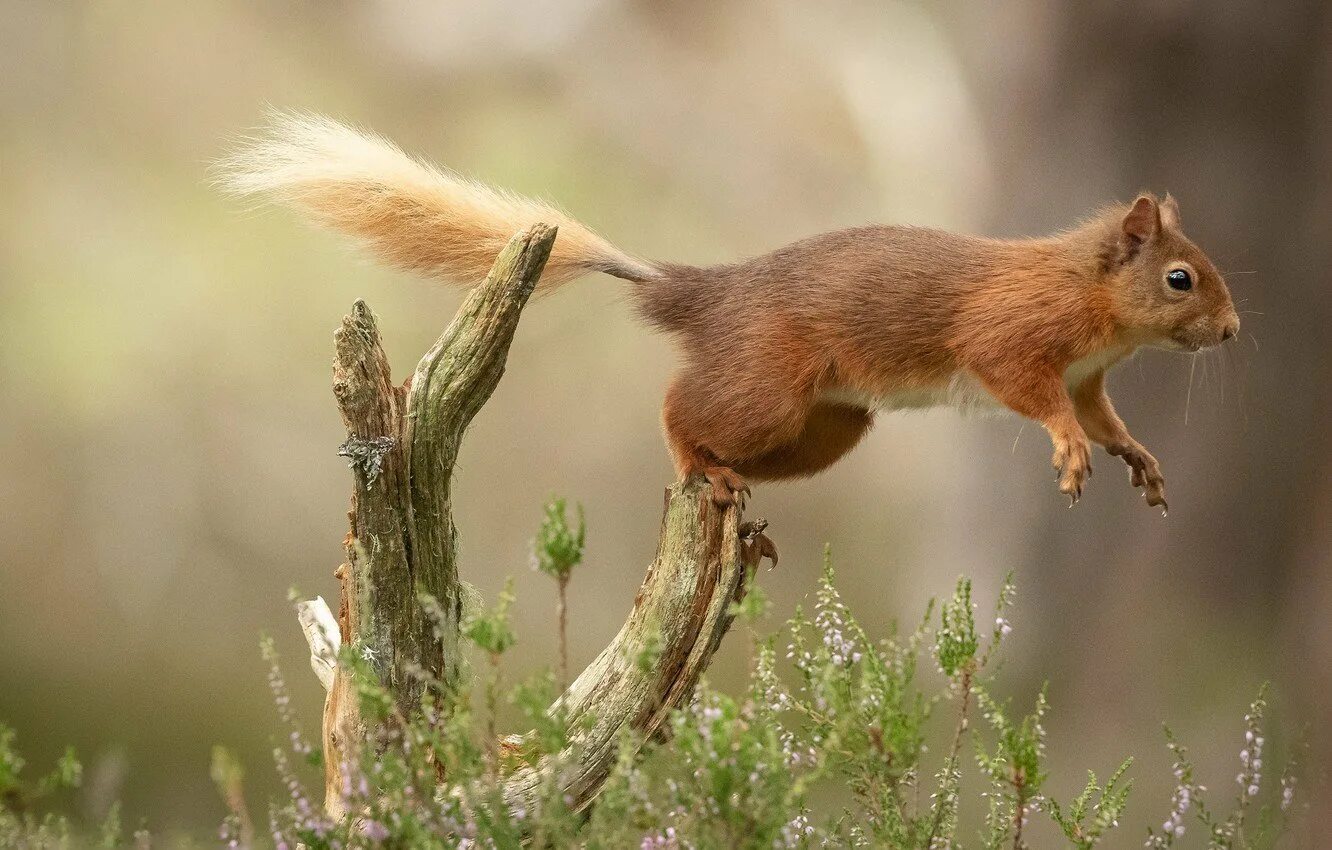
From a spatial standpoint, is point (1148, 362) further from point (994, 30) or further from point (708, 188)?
point (708, 188)

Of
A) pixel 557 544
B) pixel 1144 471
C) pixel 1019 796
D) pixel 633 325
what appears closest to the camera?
pixel 557 544

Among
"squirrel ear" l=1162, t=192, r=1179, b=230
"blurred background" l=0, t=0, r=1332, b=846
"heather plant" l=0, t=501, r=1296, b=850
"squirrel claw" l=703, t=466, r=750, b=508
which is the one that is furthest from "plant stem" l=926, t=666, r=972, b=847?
"blurred background" l=0, t=0, r=1332, b=846

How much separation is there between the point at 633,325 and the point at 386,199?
172 centimetres

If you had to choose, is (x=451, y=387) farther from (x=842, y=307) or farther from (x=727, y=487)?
(x=842, y=307)

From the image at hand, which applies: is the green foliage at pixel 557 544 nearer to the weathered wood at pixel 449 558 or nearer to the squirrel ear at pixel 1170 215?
the weathered wood at pixel 449 558

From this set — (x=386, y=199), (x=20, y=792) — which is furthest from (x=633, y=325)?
(x=20, y=792)

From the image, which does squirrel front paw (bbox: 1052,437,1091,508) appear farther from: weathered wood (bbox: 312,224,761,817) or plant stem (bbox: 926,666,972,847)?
weathered wood (bbox: 312,224,761,817)

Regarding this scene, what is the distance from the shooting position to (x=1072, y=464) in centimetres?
194

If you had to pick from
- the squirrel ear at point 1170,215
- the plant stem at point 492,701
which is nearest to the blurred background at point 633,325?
the squirrel ear at point 1170,215

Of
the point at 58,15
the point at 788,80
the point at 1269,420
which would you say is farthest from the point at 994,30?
the point at 58,15

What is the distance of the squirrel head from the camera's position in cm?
206

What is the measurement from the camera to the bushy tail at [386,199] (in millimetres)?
2152

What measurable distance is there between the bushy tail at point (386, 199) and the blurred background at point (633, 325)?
129cm

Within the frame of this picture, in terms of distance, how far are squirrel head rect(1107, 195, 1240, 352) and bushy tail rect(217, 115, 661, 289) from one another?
32.3 inches
